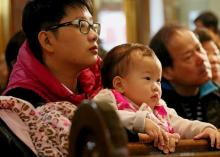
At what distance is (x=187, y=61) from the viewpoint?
2889 millimetres

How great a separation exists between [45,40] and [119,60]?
31cm

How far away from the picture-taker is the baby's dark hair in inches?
80.6

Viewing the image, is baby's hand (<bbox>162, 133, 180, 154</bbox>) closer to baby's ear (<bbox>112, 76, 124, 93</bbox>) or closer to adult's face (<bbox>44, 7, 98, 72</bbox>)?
baby's ear (<bbox>112, 76, 124, 93</bbox>)

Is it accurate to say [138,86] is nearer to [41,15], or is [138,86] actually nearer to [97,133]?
[41,15]

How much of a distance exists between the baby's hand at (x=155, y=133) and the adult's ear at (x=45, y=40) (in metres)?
0.55

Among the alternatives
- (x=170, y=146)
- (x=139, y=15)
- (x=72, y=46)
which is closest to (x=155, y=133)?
(x=170, y=146)

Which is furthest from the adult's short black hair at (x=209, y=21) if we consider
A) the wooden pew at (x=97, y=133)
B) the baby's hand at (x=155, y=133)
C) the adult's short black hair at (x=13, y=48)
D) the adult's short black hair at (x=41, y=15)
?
the wooden pew at (x=97, y=133)

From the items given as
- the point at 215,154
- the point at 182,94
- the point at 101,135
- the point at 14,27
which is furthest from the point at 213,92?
the point at 14,27

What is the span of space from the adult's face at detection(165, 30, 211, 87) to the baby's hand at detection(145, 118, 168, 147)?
42.3 inches

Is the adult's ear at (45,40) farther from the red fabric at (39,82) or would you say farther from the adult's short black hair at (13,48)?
the adult's short black hair at (13,48)

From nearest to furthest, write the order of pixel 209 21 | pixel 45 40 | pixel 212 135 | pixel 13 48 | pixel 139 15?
pixel 212 135
pixel 45 40
pixel 13 48
pixel 209 21
pixel 139 15

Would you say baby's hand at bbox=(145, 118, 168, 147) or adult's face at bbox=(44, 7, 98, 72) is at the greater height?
adult's face at bbox=(44, 7, 98, 72)

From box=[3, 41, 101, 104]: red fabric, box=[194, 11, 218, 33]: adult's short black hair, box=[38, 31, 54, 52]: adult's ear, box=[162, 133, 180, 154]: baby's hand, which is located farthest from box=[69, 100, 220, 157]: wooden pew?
box=[194, 11, 218, 33]: adult's short black hair

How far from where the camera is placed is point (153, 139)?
173 cm
